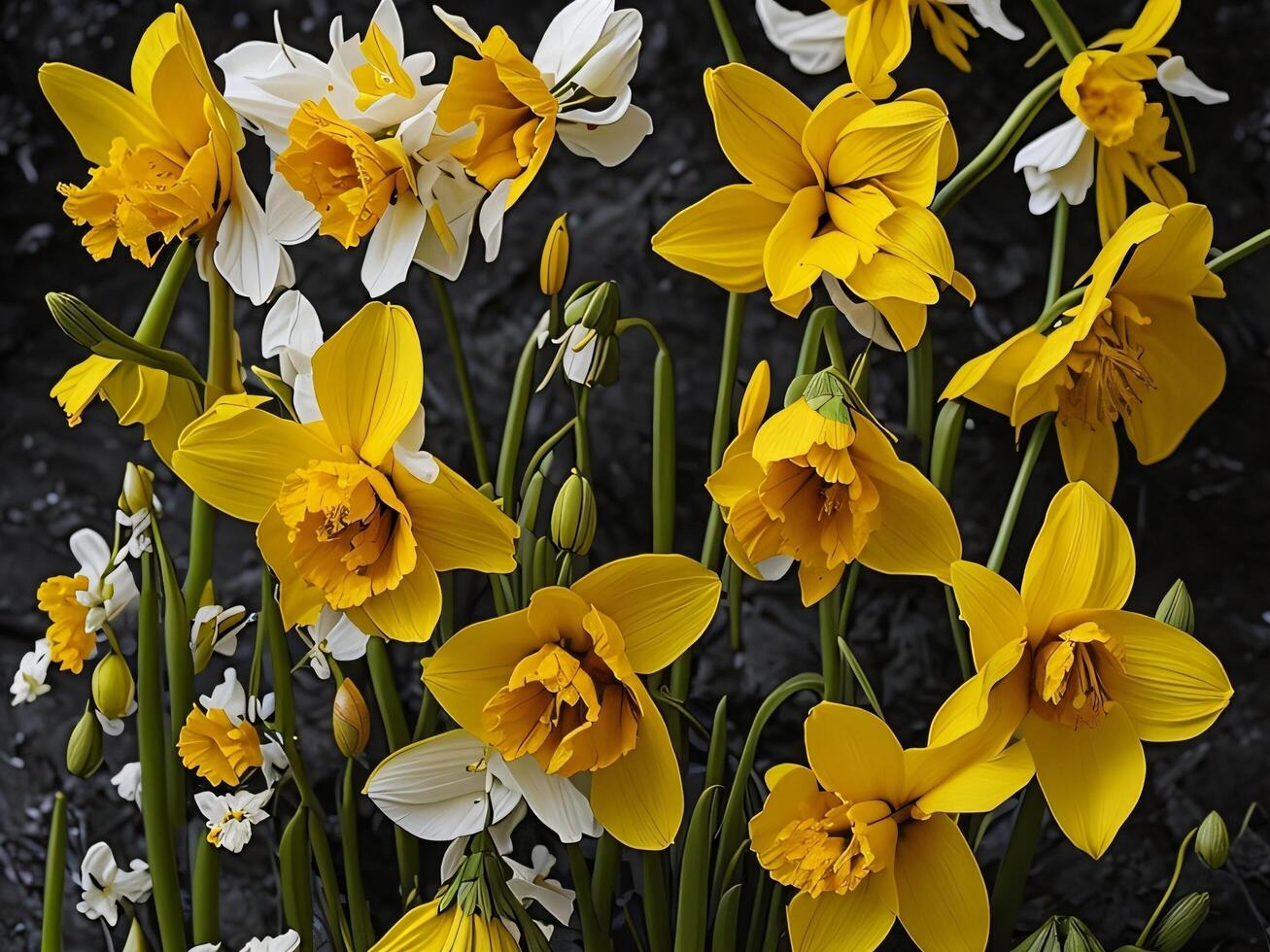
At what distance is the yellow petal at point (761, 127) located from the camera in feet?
1.34

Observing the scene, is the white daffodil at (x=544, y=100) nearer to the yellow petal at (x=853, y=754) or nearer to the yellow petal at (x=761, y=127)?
the yellow petal at (x=761, y=127)

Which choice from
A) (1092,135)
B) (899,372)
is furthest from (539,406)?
(1092,135)

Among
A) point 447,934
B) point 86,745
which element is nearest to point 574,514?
point 447,934

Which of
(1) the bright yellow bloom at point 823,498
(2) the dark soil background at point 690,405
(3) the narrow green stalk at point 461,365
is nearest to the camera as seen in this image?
(1) the bright yellow bloom at point 823,498

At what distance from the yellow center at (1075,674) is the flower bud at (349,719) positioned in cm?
27

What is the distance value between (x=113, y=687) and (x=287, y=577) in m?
0.14

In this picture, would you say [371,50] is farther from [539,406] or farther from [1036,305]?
[1036,305]

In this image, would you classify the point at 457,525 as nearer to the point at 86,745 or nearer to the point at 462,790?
the point at 462,790

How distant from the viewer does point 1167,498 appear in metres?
0.64

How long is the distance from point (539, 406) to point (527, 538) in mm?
228

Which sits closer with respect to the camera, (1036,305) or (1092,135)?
(1092,135)

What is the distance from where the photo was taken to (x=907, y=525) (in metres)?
0.42

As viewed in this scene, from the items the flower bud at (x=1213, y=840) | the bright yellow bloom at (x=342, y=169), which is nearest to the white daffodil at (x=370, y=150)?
the bright yellow bloom at (x=342, y=169)

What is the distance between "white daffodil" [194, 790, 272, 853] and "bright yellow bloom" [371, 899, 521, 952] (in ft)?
0.31
